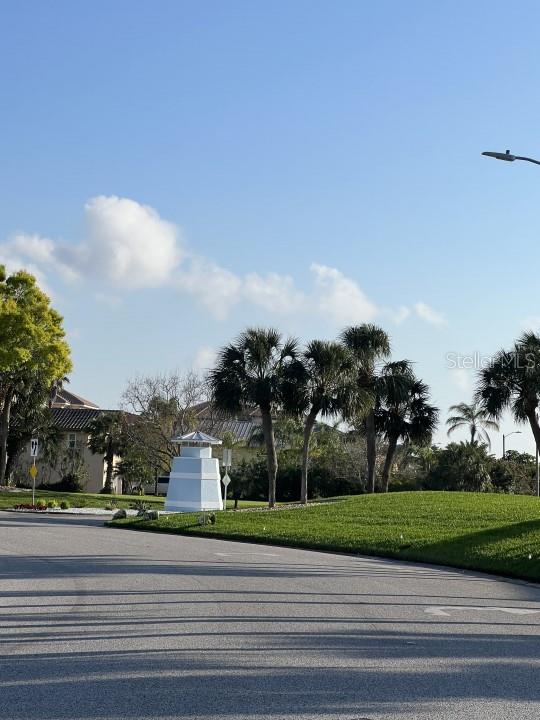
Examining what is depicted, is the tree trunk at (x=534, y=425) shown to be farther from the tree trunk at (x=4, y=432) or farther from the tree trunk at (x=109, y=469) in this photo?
the tree trunk at (x=109, y=469)

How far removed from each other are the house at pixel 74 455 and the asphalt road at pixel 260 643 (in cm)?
5447

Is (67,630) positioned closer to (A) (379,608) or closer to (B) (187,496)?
(A) (379,608)

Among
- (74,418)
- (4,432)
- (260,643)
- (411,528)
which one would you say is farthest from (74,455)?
(260,643)

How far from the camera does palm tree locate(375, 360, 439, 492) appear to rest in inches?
2018

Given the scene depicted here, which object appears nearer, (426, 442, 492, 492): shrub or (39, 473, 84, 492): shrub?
(426, 442, 492, 492): shrub

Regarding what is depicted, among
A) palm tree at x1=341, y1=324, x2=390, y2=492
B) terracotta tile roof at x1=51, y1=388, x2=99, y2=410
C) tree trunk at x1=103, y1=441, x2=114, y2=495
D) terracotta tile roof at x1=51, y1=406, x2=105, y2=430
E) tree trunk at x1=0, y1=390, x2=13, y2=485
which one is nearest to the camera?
palm tree at x1=341, y1=324, x2=390, y2=492

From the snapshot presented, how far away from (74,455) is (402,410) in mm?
29689

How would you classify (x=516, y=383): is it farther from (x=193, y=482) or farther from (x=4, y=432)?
(x=4, y=432)

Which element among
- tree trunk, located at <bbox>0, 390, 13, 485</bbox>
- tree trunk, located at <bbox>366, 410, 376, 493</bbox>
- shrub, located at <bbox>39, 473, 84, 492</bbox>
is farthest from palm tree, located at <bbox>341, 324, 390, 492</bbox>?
shrub, located at <bbox>39, 473, 84, 492</bbox>

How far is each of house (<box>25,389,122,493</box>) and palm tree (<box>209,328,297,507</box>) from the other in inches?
1289

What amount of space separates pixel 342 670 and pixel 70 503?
41.6m

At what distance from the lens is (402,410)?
51.9 metres

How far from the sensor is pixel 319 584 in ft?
51.4

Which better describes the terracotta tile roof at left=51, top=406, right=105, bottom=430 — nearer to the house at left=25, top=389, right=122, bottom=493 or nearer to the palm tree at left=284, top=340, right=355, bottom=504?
the house at left=25, top=389, right=122, bottom=493
